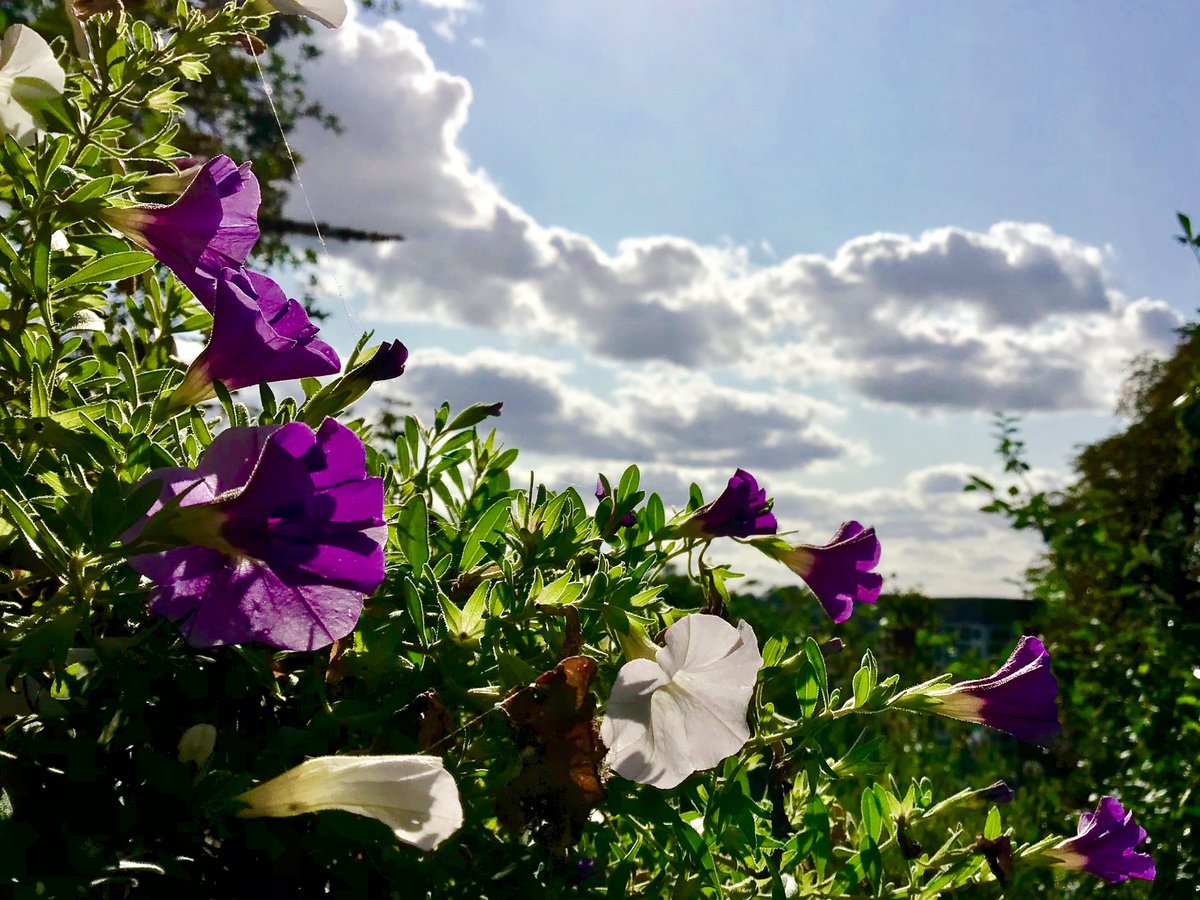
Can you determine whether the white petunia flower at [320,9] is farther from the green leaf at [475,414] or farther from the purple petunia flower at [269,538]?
the purple petunia flower at [269,538]

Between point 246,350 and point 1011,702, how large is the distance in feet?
2.41

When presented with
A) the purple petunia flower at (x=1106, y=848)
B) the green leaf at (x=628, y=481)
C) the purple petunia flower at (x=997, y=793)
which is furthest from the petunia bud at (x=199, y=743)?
the purple petunia flower at (x=1106, y=848)

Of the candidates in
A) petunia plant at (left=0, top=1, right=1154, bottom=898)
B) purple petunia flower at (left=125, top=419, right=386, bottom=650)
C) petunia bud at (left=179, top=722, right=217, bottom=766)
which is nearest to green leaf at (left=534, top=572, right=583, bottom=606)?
petunia plant at (left=0, top=1, right=1154, bottom=898)

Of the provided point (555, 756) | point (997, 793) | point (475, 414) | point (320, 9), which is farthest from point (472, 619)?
point (320, 9)

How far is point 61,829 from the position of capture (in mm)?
667

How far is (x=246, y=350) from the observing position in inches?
30.9

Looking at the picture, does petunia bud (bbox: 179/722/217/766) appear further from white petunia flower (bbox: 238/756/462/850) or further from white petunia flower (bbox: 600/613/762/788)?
white petunia flower (bbox: 600/613/762/788)

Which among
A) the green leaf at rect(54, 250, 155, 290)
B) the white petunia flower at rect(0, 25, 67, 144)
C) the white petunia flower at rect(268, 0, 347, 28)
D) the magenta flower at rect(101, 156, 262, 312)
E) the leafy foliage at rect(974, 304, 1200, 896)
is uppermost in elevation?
the white petunia flower at rect(268, 0, 347, 28)

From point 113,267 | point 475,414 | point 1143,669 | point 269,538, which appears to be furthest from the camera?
point 1143,669

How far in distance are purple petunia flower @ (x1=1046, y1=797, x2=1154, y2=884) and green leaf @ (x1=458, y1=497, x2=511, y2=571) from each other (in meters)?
0.71

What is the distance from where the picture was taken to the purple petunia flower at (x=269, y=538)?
25.0 inches

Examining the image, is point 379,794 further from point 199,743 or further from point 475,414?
point 475,414

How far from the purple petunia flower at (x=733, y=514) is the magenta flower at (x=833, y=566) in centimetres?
6

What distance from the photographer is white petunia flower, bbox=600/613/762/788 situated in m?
0.77
